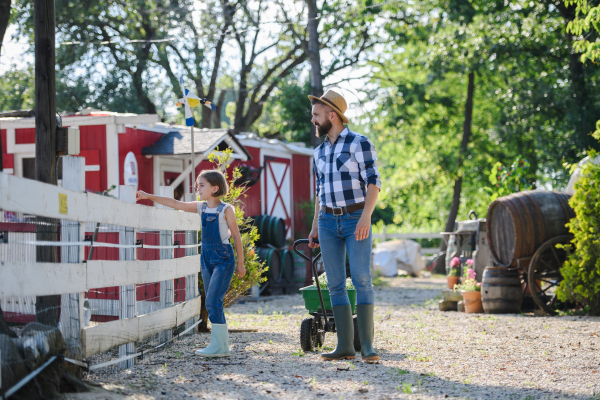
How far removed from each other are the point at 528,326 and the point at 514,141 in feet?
46.7

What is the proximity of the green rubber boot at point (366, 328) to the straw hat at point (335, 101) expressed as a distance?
4.46 feet

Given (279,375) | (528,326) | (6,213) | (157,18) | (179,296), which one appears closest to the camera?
(6,213)

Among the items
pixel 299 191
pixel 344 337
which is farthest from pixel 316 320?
pixel 299 191

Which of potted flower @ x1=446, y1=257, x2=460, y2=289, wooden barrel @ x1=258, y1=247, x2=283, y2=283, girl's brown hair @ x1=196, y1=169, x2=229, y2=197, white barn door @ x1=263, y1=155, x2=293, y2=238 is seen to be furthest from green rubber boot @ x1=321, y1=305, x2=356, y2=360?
white barn door @ x1=263, y1=155, x2=293, y2=238

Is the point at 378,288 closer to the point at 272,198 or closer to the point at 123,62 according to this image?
the point at 272,198

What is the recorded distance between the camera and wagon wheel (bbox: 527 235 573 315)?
8891mm

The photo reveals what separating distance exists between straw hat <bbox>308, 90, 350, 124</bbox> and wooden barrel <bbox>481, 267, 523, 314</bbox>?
5096mm

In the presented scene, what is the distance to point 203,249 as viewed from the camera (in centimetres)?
513

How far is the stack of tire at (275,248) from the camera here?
1402 centimetres

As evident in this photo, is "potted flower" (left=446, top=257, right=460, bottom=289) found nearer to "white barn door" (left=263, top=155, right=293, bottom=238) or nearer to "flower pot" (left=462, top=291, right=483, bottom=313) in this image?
"flower pot" (left=462, top=291, right=483, bottom=313)

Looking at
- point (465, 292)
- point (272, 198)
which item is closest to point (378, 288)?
point (272, 198)

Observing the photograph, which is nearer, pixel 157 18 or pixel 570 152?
pixel 570 152

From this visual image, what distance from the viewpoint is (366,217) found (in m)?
4.66

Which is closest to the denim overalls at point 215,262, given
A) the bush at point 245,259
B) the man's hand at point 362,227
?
the man's hand at point 362,227
